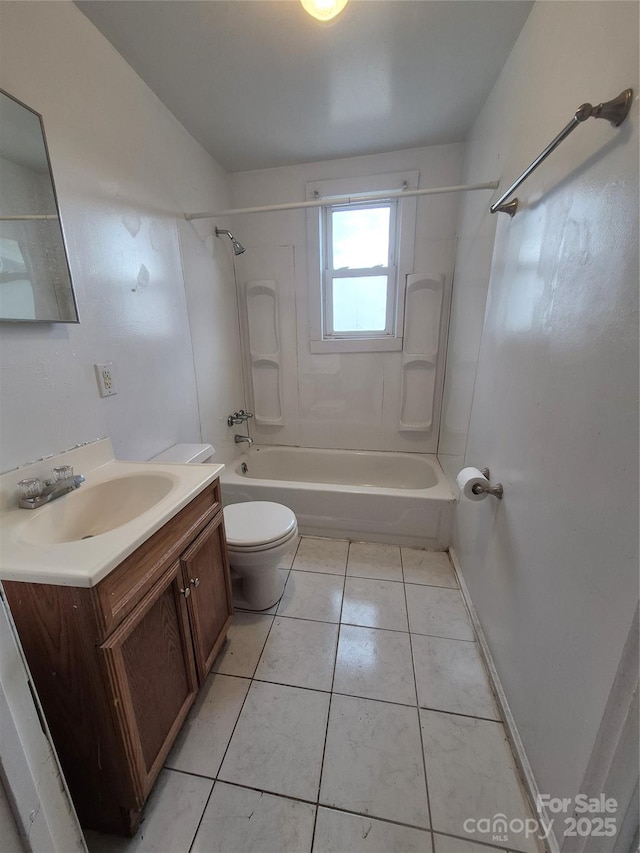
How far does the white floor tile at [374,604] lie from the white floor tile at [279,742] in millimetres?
379

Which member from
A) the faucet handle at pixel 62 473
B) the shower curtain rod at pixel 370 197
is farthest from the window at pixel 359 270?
the faucet handle at pixel 62 473

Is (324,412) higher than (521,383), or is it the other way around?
(521,383)

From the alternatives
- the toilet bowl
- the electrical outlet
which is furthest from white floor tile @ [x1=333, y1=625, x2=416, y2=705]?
the electrical outlet

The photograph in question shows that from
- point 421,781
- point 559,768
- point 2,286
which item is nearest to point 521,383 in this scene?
point 559,768

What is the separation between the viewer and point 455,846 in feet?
2.66

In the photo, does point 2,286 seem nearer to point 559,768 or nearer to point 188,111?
point 188,111

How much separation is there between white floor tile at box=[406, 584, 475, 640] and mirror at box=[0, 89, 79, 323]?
1.88 m

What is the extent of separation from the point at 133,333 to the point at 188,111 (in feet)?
4.08

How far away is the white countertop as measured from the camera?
25.1 inches

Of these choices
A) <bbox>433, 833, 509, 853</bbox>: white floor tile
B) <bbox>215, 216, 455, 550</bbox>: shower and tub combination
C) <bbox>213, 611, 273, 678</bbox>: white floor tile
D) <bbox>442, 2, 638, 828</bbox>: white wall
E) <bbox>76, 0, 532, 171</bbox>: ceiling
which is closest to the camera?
<bbox>442, 2, 638, 828</bbox>: white wall

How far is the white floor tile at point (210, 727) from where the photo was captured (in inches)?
38.2

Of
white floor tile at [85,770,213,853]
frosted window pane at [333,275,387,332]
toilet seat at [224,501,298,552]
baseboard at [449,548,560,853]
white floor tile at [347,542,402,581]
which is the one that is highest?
frosted window pane at [333,275,387,332]

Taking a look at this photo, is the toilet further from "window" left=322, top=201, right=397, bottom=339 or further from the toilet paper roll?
"window" left=322, top=201, right=397, bottom=339

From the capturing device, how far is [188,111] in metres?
1.61
